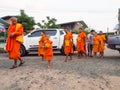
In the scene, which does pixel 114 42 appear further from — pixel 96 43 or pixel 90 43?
pixel 90 43

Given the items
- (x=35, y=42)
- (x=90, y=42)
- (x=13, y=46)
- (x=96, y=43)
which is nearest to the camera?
(x=13, y=46)

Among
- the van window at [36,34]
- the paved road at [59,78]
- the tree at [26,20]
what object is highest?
the tree at [26,20]

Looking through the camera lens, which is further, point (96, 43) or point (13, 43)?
point (96, 43)

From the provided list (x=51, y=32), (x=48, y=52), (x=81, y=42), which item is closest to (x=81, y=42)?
(x=81, y=42)

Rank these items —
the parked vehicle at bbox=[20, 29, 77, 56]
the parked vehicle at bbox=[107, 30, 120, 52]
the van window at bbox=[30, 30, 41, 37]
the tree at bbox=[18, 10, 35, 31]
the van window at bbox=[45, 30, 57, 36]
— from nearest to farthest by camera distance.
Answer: the parked vehicle at bbox=[107, 30, 120, 52], the parked vehicle at bbox=[20, 29, 77, 56], the van window at bbox=[30, 30, 41, 37], the van window at bbox=[45, 30, 57, 36], the tree at bbox=[18, 10, 35, 31]

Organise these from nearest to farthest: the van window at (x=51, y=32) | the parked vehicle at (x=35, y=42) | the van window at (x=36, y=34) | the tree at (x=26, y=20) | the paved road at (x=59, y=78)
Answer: the paved road at (x=59, y=78)
the parked vehicle at (x=35, y=42)
the van window at (x=36, y=34)
the van window at (x=51, y=32)
the tree at (x=26, y=20)

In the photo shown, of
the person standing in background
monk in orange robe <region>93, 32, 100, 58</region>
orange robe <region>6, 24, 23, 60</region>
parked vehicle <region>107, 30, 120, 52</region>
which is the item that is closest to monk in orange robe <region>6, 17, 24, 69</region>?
orange robe <region>6, 24, 23, 60</region>

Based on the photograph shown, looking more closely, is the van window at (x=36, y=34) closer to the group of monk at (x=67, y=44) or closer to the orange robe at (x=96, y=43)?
the group of monk at (x=67, y=44)

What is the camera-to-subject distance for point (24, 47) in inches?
869

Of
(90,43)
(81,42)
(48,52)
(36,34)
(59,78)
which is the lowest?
(59,78)

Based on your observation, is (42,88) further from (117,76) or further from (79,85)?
(117,76)

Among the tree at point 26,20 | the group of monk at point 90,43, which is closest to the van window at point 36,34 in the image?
the group of monk at point 90,43

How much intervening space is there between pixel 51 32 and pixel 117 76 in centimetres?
1031

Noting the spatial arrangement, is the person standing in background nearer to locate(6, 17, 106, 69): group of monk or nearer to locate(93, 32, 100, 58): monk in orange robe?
locate(6, 17, 106, 69): group of monk
